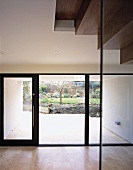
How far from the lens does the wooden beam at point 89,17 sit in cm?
185

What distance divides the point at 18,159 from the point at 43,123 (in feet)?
4.82

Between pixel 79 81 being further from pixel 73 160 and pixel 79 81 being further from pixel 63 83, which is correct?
pixel 73 160

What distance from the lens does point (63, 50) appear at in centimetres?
431

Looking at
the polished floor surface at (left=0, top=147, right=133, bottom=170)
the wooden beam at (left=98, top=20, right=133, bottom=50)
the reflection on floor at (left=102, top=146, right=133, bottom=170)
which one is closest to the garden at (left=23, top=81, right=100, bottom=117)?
the polished floor surface at (left=0, top=147, right=133, bottom=170)

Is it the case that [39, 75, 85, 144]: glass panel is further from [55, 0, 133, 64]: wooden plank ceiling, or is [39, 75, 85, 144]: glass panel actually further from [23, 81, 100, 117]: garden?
[55, 0, 133, 64]: wooden plank ceiling

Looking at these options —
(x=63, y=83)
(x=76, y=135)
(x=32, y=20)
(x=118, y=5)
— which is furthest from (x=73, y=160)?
(x=118, y=5)

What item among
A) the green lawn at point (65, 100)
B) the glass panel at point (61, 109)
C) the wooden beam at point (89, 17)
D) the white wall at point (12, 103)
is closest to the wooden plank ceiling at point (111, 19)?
the wooden beam at point (89, 17)

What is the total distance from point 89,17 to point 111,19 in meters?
0.27

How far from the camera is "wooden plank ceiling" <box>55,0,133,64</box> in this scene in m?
1.70

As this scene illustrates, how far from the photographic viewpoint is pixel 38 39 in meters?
3.61

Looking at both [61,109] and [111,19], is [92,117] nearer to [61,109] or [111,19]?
[61,109]

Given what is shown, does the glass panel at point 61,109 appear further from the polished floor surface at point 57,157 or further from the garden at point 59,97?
the polished floor surface at point 57,157

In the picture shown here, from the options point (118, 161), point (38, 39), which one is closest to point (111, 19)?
point (38, 39)

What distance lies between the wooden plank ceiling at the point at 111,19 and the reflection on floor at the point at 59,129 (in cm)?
370
